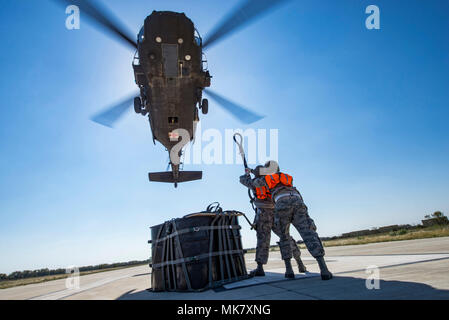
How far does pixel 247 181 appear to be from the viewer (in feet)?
17.6

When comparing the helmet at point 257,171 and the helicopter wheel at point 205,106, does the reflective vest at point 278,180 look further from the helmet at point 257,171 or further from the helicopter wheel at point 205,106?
the helicopter wheel at point 205,106

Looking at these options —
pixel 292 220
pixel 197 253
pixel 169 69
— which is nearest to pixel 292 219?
pixel 292 220

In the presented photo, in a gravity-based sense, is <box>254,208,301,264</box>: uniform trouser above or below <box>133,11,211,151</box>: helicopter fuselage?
below

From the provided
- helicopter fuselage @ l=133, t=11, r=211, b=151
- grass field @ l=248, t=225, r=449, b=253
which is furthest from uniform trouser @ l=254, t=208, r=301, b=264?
grass field @ l=248, t=225, r=449, b=253

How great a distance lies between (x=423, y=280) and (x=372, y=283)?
1.83ft

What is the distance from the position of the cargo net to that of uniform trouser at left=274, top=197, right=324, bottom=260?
96 cm

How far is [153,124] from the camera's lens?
10969mm

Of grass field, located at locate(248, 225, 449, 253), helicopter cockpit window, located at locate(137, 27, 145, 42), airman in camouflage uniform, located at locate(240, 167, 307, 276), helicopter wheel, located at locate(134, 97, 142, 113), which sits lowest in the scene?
grass field, located at locate(248, 225, 449, 253)

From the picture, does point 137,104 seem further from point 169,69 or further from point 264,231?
point 264,231

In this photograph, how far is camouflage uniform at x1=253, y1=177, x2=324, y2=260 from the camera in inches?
159

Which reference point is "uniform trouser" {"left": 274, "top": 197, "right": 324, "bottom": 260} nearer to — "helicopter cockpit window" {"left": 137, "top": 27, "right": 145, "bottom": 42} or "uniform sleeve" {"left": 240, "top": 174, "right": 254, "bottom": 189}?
"uniform sleeve" {"left": 240, "top": 174, "right": 254, "bottom": 189}

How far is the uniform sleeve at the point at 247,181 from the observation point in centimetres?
527
